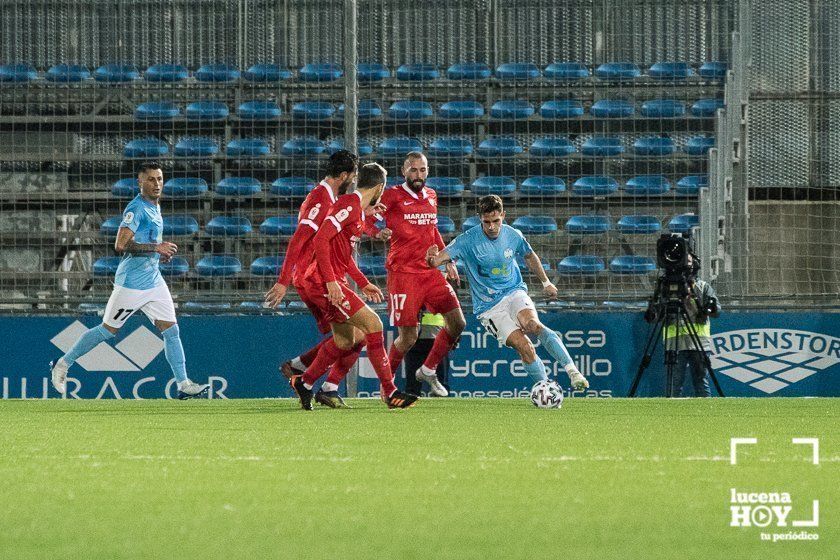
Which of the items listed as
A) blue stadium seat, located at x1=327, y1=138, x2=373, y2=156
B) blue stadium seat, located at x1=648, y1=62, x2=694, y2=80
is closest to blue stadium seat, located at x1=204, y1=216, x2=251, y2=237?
blue stadium seat, located at x1=327, y1=138, x2=373, y2=156

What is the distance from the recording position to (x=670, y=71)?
1573 cm

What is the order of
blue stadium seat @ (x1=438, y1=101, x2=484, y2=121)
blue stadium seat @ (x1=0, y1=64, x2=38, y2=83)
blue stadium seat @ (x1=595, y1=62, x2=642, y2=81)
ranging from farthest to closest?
blue stadium seat @ (x1=0, y1=64, x2=38, y2=83), blue stadium seat @ (x1=595, y1=62, x2=642, y2=81), blue stadium seat @ (x1=438, y1=101, x2=484, y2=121)

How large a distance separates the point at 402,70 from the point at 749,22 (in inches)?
160

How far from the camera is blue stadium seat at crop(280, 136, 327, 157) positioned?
15320mm

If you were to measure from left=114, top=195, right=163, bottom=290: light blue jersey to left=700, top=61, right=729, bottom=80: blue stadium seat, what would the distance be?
7216 millimetres

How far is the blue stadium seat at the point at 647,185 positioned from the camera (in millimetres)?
15016

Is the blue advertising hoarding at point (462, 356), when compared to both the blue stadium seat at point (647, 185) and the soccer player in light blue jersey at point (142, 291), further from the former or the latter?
the blue stadium seat at point (647, 185)

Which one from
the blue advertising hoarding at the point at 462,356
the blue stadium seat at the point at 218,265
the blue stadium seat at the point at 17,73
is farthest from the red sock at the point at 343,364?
the blue stadium seat at the point at 17,73

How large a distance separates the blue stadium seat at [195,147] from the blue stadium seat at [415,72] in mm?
2447

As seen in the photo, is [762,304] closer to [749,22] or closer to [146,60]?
[749,22]

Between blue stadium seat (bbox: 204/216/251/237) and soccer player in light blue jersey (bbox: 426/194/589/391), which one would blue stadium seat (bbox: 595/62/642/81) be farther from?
soccer player in light blue jersey (bbox: 426/194/589/391)

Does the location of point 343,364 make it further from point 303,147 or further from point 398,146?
point 303,147

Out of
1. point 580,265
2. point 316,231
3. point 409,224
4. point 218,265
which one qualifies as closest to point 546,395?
point 316,231

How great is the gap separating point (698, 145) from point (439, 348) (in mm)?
5409
